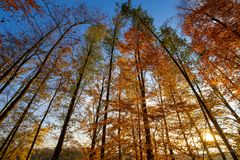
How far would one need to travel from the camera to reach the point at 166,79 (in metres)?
13.5

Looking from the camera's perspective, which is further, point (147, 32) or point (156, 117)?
point (147, 32)

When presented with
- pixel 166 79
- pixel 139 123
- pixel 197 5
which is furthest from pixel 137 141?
pixel 197 5

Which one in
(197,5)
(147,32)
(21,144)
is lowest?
(21,144)

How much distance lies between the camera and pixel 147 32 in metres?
12.4

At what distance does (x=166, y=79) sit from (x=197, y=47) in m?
3.88

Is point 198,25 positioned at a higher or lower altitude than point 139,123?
higher

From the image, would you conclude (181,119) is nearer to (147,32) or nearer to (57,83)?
(147,32)

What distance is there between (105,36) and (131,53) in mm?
3129

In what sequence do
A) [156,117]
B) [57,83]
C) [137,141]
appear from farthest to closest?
[57,83] < [137,141] < [156,117]

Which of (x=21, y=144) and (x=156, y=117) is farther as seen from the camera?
(x=21, y=144)

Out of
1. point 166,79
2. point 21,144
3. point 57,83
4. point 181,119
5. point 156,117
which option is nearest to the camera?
point 156,117

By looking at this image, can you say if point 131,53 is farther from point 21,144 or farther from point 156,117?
point 21,144

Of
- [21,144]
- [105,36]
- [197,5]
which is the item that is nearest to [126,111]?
[197,5]

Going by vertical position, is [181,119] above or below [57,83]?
below
